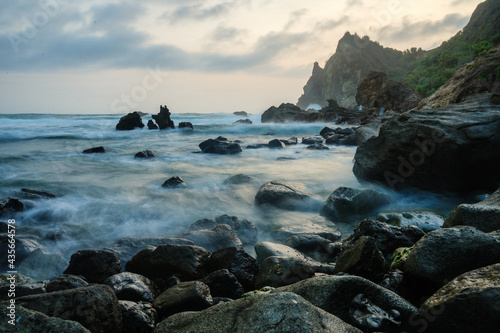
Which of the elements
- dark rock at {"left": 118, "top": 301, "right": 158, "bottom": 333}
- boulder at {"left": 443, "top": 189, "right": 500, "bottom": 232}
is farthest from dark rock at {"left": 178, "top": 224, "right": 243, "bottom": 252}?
boulder at {"left": 443, "top": 189, "right": 500, "bottom": 232}

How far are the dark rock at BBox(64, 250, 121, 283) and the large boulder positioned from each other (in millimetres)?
5171

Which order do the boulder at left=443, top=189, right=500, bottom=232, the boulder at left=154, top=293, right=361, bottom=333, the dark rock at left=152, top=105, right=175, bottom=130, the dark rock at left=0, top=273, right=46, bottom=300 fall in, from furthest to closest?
the dark rock at left=152, top=105, right=175, bottom=130 < the boulder at left=443, top=189, right=500, bottom=232 < the dark rock at left=0, top=273, right=46, bottom=300 < the boulder at left=154, top=293, right=361, bottom=333

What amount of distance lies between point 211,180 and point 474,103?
20.7 feet

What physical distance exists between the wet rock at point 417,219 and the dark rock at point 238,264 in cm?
199

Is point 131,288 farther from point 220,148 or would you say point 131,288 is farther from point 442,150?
point 220,148

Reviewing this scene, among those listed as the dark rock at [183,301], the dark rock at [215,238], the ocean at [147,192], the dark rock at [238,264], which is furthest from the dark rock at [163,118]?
the dark rock at [183,301]

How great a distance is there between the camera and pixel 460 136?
17.8 ft

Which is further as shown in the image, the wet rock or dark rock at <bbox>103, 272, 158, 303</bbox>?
the wet rock

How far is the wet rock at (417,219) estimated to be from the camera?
415cm

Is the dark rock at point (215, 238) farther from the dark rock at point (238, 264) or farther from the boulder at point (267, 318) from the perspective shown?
the boulder at point (267, 318)

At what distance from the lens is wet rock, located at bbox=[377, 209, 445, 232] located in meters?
4.15

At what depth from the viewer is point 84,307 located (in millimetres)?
2049

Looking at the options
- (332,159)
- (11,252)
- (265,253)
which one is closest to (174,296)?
(265,253)

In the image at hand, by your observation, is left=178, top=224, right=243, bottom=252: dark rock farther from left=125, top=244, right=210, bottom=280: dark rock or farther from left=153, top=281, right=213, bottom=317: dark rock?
left=153, top=281, right=213, bottom=317: dark rock
